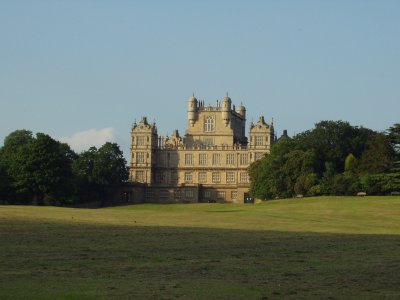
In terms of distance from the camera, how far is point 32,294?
62.0 ft

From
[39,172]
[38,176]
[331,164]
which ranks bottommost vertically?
[38,176]

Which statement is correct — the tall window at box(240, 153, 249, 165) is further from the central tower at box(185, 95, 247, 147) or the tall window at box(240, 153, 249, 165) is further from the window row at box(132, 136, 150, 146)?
the window row at box(132, 136, 150, 146)

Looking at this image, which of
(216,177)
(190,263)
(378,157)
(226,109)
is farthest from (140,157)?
(190,263)

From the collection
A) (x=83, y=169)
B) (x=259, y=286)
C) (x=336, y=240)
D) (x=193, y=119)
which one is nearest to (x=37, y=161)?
(x=83, y=169)

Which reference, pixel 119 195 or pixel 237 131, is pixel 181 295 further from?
pixel 237 131

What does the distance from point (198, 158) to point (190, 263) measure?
116 m

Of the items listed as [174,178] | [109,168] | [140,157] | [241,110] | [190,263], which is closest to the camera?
[190,263]

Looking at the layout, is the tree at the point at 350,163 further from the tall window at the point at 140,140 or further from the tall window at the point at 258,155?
the tall window at the point at 140,140

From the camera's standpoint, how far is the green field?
2012 cm

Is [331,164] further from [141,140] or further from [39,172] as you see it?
[141,140]

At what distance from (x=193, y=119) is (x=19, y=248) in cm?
11704

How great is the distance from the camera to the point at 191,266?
25.3 m

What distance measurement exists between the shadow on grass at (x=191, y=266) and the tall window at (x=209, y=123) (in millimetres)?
105717

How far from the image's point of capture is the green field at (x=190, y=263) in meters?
20.1
